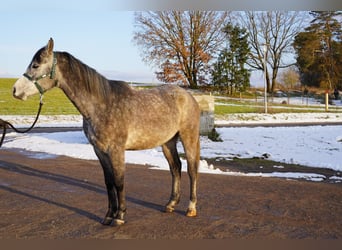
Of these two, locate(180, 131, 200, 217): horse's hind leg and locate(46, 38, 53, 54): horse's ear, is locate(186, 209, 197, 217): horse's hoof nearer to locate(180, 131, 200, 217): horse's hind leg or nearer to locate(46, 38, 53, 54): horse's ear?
locate(180, 131, 200, 217): horse's hind leg

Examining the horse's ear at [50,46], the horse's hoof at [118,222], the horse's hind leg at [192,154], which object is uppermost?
the horse's ear at [50,46]

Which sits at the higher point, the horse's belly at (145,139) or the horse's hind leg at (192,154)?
the horse's belly at (145,139)

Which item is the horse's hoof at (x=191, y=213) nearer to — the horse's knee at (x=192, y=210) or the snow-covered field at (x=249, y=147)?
the horse's knee at (x=192, y=210)

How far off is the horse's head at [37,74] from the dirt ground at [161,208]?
64.8 inches

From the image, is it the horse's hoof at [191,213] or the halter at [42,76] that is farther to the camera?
the horse's hoof at [191,213]

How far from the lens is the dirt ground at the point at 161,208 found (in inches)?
169

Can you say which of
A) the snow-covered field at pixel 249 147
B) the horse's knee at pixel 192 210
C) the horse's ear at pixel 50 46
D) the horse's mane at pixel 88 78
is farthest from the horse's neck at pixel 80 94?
the snow-covered field at pixel 249 147

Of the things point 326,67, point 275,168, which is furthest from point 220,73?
point 275,168

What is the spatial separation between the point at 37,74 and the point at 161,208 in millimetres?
2536

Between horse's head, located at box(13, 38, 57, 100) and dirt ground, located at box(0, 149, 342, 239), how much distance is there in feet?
5.40

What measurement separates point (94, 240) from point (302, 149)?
9.11 m

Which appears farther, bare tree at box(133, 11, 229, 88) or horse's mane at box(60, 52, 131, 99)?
bare tree at box(133, 11, 229, 88)

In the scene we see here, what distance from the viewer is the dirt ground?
14.1ft

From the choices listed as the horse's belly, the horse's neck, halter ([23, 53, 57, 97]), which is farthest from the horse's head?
the horse's belly
